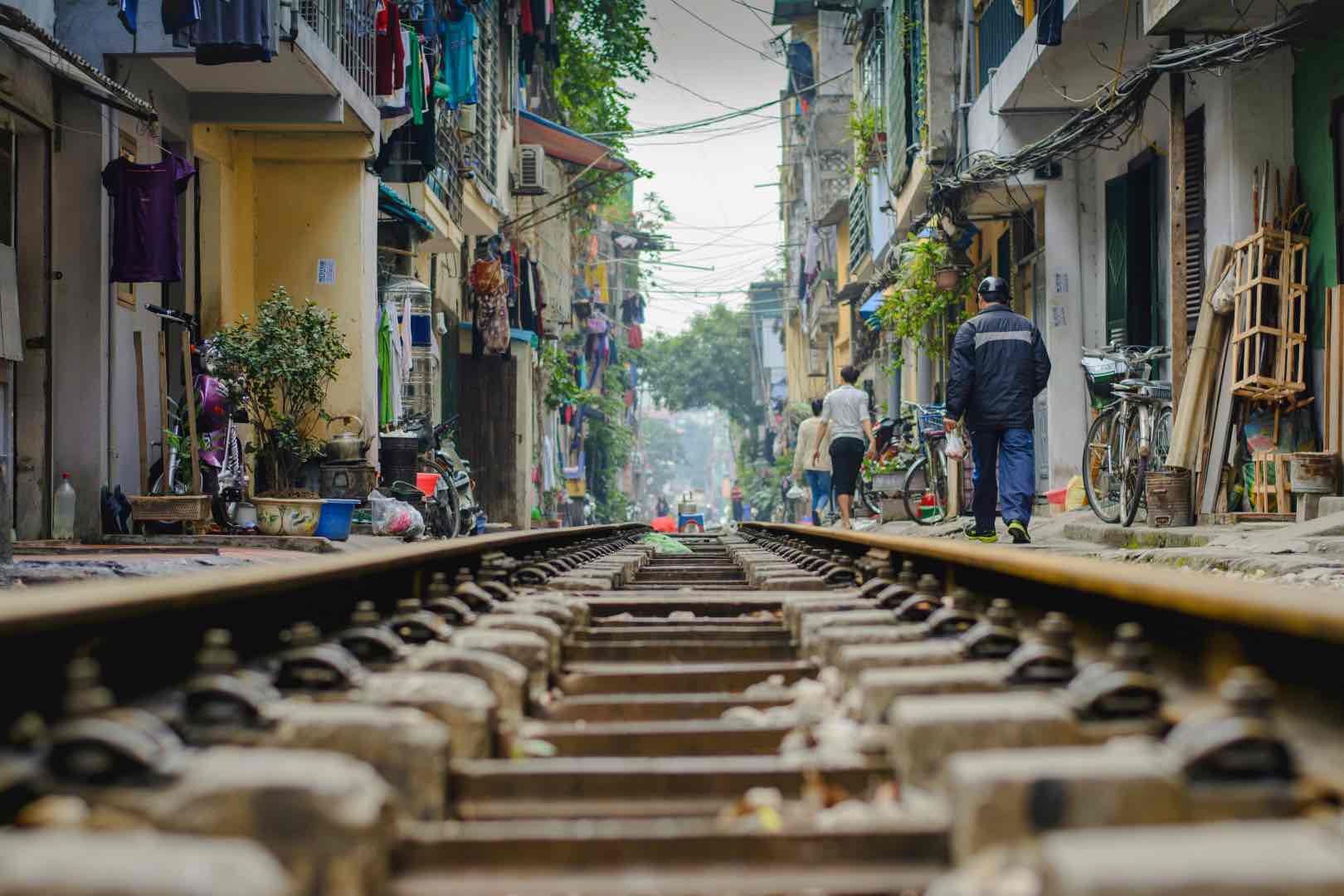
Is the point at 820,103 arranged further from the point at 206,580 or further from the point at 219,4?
the point at 206,580

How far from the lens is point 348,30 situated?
13.0 metres

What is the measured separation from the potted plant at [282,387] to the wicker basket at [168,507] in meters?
0.68

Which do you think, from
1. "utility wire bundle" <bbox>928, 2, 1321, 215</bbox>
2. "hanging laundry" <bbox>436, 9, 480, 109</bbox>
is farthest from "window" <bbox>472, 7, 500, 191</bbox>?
"utility wire bundle" <bbox>928, 2, 1321, 215</bbox>

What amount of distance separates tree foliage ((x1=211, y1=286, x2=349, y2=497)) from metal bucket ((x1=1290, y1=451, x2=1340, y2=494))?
23.3 feet

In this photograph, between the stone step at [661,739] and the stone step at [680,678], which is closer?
the stone step at [661,739]

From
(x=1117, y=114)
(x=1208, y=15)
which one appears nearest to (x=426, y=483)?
(x=1117, y=114)

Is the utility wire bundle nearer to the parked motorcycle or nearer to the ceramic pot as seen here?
the ceramic pot

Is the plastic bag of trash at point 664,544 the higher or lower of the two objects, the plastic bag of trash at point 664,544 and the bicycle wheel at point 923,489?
the lower

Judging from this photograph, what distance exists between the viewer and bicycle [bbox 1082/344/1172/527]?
31.4 ft

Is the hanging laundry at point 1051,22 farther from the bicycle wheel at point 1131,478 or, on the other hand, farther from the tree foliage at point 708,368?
the tree foliage at point 708,368

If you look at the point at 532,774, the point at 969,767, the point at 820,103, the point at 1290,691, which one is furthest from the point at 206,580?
the point at 820,103

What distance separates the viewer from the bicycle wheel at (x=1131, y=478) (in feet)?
31.1

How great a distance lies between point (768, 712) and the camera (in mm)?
2621

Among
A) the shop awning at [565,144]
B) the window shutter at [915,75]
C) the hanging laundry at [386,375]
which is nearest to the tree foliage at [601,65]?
the shop awning at [565,144]
